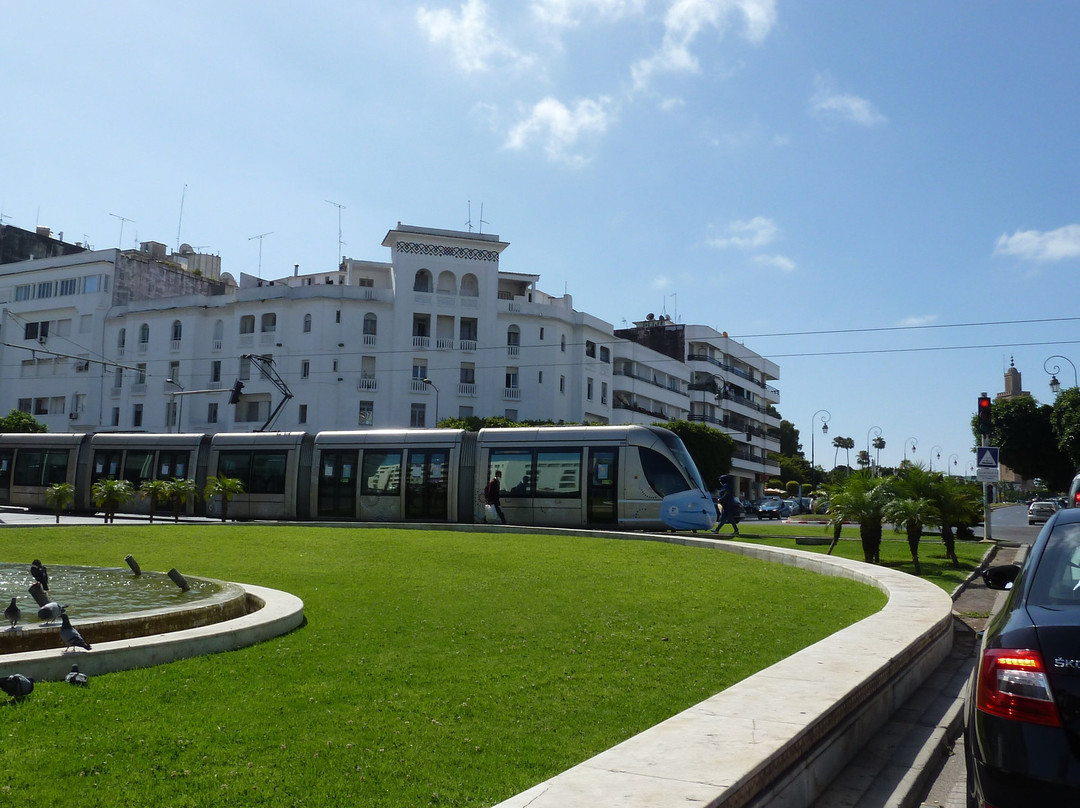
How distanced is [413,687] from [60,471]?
29.6 m

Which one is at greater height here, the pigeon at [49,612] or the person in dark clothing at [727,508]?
the person in dark clothing at [727,508]

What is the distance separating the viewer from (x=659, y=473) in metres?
24.0

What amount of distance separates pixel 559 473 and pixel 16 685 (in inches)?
783

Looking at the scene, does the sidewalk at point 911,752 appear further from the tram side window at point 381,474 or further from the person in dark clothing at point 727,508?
the tram side window at point 381,474

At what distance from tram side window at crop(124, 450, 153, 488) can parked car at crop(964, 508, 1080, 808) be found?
29460 millimetres

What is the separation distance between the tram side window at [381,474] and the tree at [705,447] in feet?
125

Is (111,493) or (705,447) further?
(705,447)

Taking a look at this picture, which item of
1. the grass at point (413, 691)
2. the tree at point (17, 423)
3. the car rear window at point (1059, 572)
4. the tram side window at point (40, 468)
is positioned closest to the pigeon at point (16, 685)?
the grass at point (413, 691)

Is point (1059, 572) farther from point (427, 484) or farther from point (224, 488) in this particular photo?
point (224, 488)

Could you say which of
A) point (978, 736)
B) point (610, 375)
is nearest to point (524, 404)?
point (610, 375)

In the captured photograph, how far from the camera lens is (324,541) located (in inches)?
683

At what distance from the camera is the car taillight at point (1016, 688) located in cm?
338

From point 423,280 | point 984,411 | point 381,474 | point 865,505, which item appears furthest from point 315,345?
point 865,505

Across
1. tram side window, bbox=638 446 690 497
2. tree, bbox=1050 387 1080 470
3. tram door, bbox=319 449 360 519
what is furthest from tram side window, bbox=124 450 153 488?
tree, bbox=1050 387 1080 470
